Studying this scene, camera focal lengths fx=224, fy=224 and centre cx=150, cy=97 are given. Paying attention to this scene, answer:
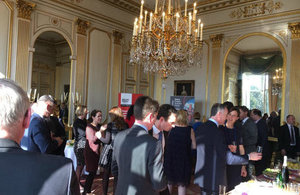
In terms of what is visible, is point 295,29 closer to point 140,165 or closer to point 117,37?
point 117,37

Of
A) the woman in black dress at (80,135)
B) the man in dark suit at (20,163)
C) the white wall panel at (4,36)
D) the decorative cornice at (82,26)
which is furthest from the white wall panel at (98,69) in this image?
the man in dark suit at (20,163)

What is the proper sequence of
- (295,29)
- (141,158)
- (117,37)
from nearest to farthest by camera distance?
(141,158) → (295,29) → (117,37)

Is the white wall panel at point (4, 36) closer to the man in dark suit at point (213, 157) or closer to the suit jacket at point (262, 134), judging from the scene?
the man in dark suit at point (213, 157)

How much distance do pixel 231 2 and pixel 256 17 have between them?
0.97 meters

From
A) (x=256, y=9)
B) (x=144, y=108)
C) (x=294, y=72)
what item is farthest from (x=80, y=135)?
(x=256, y=9)

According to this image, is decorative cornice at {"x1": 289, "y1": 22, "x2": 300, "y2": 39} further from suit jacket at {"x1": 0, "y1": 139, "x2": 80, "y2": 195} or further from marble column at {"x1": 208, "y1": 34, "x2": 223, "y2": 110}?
suit jacket at {"x1": 0, "y1": 139, "x2": 80, "y2": 195}

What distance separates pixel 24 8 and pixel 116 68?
3.31 meters

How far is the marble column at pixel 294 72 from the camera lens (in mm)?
6168

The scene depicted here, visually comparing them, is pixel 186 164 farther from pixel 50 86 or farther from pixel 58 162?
pixel 50 86

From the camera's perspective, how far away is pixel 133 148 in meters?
1.74

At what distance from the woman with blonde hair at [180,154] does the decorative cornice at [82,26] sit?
16.2 ft

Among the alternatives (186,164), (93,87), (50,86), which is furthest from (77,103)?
(186,164)

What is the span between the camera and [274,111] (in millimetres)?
7074

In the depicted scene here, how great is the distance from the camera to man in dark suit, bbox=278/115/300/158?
5.31 meters
